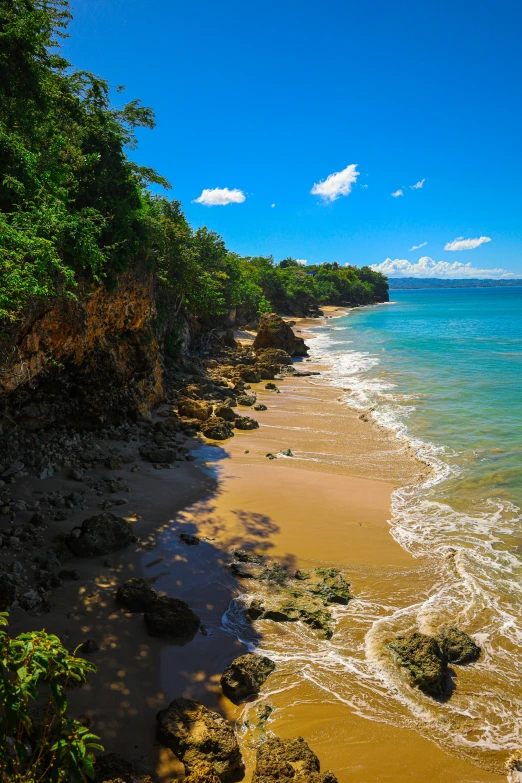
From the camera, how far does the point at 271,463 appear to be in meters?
13.8

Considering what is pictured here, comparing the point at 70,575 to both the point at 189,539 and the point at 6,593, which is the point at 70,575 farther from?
the point at 189,539

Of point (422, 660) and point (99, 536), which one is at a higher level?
point (99, 536)

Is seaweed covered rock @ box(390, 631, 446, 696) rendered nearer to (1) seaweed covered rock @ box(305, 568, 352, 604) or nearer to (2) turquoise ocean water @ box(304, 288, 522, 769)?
(2) turquoise ocean water @ box(304, 288, 522, 769)

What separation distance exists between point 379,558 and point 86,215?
373 inches

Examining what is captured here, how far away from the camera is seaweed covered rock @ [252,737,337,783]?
4.64 metres

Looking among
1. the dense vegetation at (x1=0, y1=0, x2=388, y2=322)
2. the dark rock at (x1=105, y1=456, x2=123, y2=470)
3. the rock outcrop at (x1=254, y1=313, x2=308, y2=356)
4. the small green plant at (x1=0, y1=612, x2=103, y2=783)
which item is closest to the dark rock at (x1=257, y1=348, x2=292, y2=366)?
the rock outcrop at (x1=254, y1=313, x2=308, y2=356)

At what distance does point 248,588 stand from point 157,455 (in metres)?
5.61

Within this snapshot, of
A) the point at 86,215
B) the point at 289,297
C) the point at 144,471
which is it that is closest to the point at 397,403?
the point at 144,471

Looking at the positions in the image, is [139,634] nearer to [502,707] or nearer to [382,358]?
[502,707]

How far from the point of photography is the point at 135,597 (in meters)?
7.05

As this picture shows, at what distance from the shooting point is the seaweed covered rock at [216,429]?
51.5 feet

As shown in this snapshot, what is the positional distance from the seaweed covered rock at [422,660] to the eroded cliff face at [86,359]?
7.04m

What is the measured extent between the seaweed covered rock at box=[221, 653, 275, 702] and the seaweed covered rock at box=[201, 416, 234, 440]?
9674mm

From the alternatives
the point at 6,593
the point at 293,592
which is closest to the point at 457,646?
the point at 293,592
